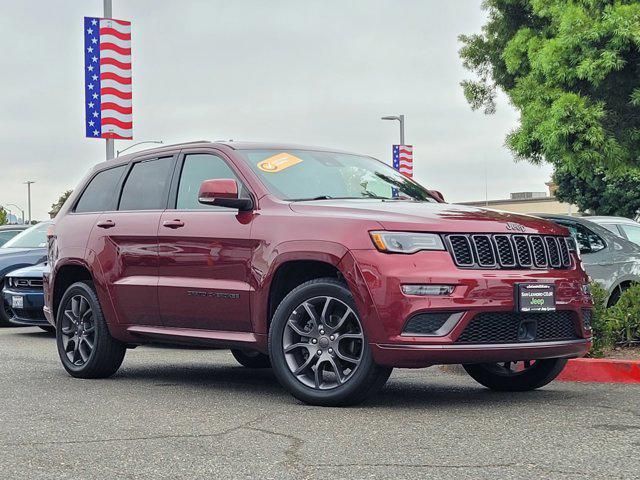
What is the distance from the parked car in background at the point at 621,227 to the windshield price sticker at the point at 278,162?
567cm

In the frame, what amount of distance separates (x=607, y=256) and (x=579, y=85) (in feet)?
28.0

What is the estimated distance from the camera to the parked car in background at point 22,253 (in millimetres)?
15445

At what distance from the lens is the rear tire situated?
9664mm

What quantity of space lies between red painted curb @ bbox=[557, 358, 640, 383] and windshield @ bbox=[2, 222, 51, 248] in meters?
9.28

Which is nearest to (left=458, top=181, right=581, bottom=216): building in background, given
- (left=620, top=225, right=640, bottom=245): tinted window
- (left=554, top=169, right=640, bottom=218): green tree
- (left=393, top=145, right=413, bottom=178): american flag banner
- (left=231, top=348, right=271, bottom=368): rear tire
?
(left=554, top=169, right=640, bottom=218): green tree

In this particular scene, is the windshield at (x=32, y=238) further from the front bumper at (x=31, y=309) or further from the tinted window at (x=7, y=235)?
the tinted window at (x=7, y=235)

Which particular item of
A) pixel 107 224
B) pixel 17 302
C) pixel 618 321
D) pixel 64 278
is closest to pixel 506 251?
pixel 618 321

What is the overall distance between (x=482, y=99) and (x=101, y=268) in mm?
17280

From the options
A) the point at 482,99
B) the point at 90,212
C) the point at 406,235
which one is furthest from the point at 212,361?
the point at 482,99

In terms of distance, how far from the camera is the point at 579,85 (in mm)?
19953

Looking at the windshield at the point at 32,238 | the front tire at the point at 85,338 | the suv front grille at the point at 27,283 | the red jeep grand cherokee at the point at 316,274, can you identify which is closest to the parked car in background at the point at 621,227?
the red jeep grand cherokee at the point at 316,274

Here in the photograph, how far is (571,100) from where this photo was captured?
19.5 meters

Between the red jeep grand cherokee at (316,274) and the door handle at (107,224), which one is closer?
the red jeep grand cherokee at (316,274)

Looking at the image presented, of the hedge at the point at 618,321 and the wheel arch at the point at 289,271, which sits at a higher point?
the wheel arch at the point at 289,271
